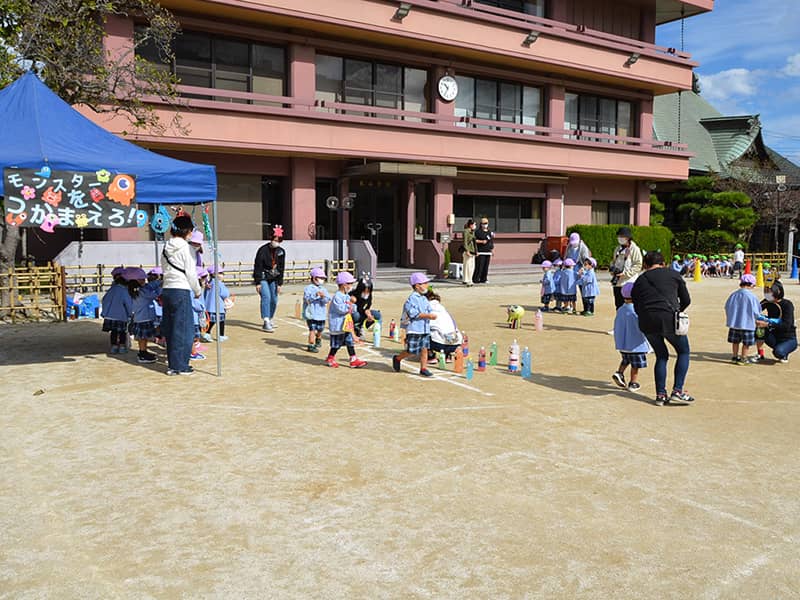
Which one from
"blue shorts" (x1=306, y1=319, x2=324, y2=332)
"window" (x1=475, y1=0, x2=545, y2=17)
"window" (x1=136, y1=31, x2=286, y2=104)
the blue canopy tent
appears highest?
"window" (x1=475, y1=0, x2=545, y2=17)

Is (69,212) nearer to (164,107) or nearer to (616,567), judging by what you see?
(616,567)

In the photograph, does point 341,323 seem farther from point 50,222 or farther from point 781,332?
point 781,332

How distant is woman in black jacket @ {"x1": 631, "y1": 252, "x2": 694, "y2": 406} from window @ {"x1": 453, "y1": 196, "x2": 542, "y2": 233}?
20.2 meters

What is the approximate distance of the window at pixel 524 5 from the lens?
97.8 feet

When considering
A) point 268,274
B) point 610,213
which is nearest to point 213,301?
point 268,274

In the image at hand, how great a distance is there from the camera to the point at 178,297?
360 inches

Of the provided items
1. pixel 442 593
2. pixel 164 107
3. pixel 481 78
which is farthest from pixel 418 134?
pixel 442 593

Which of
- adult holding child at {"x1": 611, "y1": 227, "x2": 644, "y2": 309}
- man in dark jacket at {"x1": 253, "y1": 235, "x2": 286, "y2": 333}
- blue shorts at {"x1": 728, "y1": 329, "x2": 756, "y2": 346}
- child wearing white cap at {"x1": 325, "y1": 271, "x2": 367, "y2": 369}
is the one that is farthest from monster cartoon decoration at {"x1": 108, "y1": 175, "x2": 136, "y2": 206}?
blue shorts at {"x1": 728, "y1": 329, "x2": 756, "y2": 346}

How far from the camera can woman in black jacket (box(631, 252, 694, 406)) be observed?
25.5 feet

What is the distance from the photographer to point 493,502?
505cm

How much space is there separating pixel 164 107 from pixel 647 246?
2163 cm

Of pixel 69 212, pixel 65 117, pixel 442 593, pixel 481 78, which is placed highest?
pixel 481 78

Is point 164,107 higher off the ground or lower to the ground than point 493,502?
higher

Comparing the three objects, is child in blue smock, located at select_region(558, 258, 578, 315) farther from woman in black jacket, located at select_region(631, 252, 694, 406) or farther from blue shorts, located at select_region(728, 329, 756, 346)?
woman in black jacket, located at select_region(631, 252, 694, 406)
